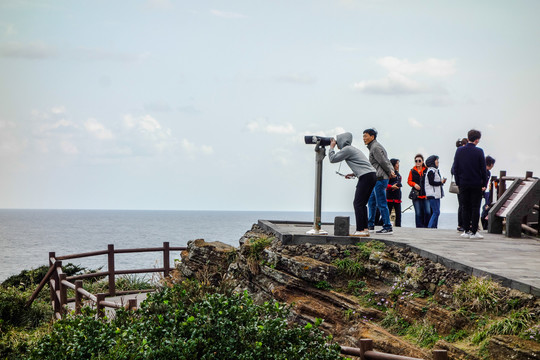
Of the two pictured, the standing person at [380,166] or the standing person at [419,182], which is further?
the standing person at [419,182]

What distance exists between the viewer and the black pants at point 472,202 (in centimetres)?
1294

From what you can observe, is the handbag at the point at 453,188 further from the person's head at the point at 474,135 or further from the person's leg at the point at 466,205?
the person's head at the point at 474,135

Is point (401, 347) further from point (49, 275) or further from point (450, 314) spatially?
point (49, 275)

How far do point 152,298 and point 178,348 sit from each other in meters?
1.27

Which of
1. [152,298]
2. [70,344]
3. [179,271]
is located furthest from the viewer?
[179,271]

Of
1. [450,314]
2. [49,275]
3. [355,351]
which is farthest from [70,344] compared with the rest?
[49,275]

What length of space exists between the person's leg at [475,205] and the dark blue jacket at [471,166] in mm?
186

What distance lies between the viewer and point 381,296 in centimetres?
972

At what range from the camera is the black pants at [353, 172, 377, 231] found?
1187 cm

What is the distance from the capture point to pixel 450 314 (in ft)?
26.2

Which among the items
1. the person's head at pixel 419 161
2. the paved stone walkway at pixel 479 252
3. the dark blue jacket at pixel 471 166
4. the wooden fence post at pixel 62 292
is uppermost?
the person's head at pixel 419 161

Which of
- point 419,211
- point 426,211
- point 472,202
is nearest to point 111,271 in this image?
point 419,211

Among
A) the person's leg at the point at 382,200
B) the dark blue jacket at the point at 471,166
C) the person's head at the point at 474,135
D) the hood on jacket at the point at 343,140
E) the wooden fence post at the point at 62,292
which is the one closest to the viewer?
the hood on jacket at the point at 343,140

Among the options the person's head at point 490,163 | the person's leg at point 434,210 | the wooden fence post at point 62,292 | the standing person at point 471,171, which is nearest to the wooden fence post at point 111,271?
the wooden fence post at point 62,292
